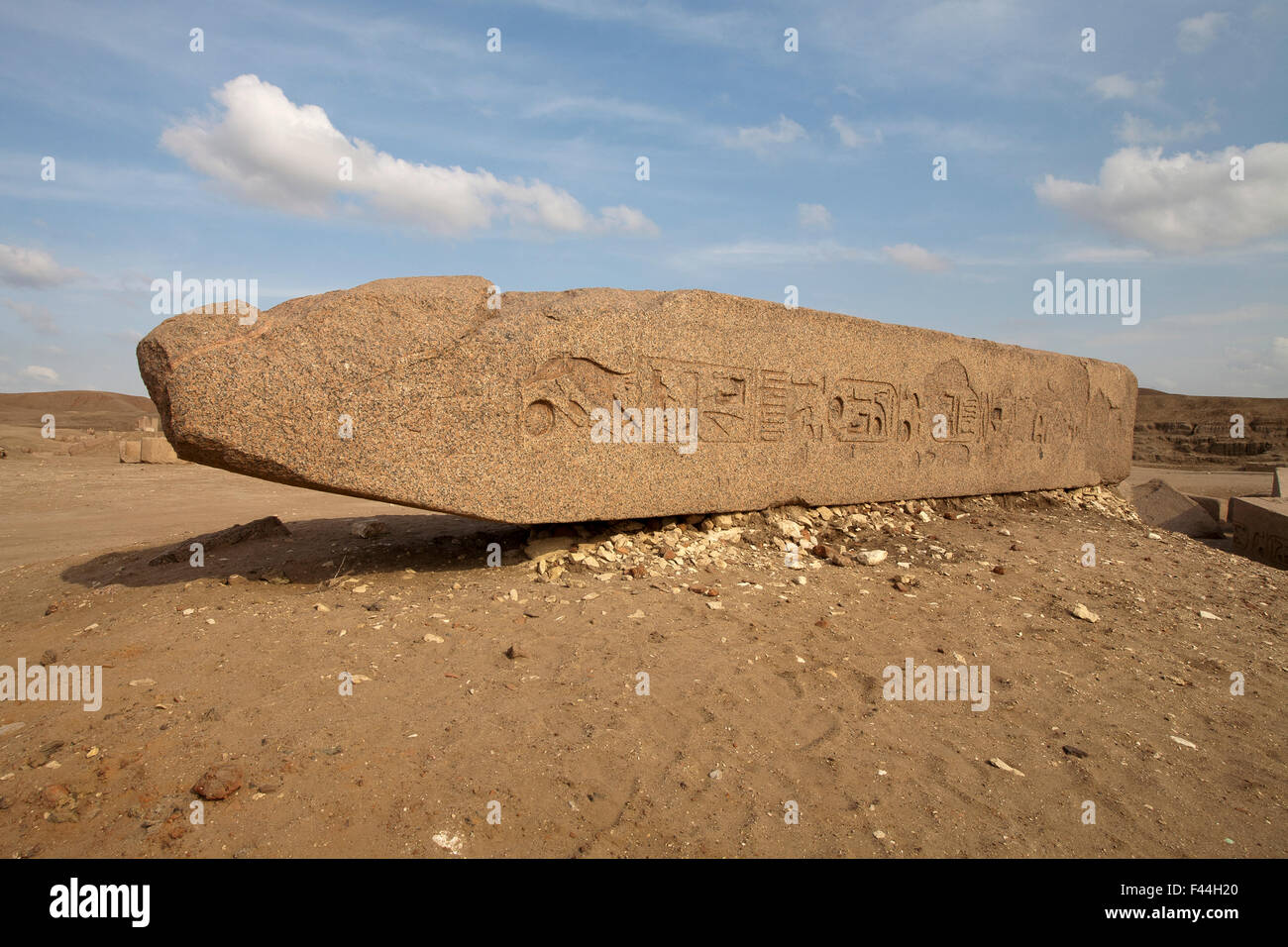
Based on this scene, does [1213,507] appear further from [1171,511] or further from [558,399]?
[558,399]

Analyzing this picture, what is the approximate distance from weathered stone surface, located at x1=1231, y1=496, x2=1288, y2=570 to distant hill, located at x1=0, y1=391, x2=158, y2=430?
28244 millimetres

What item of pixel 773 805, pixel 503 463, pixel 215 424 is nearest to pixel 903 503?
pixel 503 463

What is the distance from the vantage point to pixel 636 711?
236 centimetres

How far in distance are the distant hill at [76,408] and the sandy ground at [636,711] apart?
84.2ft

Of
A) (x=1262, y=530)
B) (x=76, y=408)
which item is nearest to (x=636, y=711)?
(x=1262, y=530)

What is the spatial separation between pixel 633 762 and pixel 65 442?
15957 mm

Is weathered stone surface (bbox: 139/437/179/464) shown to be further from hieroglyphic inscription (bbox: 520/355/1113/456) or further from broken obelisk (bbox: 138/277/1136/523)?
hieroglyphic inscription (bbox: 520/355/1113/456)

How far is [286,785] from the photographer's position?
189 centimetres

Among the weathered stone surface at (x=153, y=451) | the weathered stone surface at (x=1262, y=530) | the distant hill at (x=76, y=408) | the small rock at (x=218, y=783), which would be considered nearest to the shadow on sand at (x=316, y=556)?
the small rock at (x=218, y=783)

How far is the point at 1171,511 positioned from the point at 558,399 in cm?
814

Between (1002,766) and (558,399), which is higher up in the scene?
(558,399)

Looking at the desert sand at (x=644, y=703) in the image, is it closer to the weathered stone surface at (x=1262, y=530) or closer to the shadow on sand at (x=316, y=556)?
the shadow on sand at (x=316, y=556)
